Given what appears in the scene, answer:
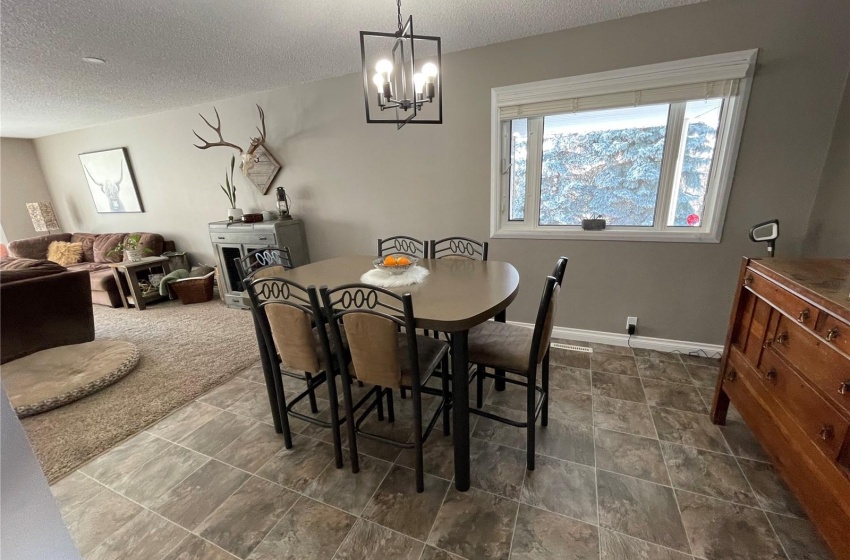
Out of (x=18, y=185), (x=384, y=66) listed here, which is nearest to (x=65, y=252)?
(x=18, y=185)

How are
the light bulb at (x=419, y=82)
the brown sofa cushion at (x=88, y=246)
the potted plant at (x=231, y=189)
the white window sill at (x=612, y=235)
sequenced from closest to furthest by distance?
the light bulb at (x=419, y=82) → the white window sill at (x=612, y=235) → the potted plant at (x=231, y=189) → the brown sofa cushion at (x=88, y=246)

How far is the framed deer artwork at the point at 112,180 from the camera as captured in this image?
455 cm

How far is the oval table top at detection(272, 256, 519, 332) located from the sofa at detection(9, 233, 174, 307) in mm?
3677

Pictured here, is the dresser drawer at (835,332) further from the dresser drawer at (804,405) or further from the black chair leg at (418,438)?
the black chair leg at (418,438)

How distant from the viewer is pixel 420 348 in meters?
1.62

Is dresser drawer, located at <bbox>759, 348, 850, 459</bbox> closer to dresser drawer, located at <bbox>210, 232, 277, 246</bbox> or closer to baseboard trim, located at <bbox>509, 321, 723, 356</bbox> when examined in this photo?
baseboard trim, located at <bbox>509, 321, 723, 356</bbox>

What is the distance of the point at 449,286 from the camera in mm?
1642

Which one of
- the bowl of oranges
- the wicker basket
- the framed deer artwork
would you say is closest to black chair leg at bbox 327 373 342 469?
the bowl of oranges

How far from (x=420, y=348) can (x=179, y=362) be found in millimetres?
2242

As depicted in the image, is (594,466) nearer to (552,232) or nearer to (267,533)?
(267,533)

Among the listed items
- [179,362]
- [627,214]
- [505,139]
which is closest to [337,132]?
[505,139]

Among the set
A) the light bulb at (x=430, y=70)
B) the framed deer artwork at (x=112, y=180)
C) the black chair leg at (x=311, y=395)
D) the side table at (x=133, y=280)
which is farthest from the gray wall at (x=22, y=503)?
the framed deer artwork at (x=112, y=180)

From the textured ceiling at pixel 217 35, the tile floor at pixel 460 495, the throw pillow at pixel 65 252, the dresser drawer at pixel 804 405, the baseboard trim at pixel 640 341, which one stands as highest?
the textured ceiling at pixel 217 35

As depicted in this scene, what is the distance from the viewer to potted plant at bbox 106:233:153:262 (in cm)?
407
